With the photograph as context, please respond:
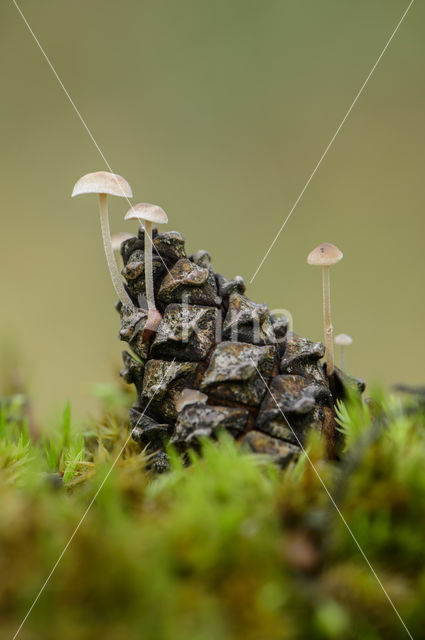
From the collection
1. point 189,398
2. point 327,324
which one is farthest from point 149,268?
point 327,324

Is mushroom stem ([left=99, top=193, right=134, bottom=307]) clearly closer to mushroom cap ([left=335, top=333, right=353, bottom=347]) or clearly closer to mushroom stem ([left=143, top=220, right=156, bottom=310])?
mushroom stem ([left=143, top=220, right=156, bottom=310])

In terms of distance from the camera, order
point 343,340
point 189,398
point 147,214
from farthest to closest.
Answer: point 343,340
point 147,214
point 189,398

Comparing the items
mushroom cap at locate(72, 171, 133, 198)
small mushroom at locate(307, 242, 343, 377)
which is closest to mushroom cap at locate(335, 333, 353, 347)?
small mushroom at locate(307, 242, 343, 377)

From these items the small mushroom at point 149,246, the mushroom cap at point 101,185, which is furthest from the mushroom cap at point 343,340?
the mushroom cap at point 101,185

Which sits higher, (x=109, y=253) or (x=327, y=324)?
(x=109, y=253)

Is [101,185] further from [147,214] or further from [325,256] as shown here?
[325,256]

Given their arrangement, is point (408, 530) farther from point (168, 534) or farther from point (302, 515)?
point (168, 534)

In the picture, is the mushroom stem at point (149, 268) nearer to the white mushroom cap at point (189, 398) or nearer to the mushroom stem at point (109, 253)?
the mushroom stem at point (109, 253)
